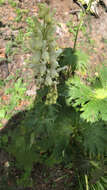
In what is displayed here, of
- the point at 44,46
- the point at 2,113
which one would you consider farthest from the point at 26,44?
the point at 44,46

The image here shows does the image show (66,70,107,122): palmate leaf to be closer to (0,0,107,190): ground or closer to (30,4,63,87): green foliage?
(30,4,63,87): green foliage

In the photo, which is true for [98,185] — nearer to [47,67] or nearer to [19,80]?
[47,67]

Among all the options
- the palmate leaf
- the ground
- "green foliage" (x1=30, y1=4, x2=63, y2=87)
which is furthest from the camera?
the ground

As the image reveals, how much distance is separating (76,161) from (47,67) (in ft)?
5.05

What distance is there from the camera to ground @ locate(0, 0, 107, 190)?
279 cm

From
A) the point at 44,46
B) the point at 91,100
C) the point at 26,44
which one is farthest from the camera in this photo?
the point at 26,44

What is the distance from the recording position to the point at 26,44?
3.94 meters

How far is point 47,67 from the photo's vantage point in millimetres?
1866

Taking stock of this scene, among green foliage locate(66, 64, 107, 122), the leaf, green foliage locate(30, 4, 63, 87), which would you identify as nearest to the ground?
the leaf

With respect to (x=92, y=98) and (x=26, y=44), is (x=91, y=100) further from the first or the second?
(x=26, y=44)

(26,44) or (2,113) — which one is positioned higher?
(26,44)

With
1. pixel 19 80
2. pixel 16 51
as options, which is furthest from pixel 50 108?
pixel 16 51

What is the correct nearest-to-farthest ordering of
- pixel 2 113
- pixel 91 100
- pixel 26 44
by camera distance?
pixel 91 100, pixel 2 113, pixel 26 44

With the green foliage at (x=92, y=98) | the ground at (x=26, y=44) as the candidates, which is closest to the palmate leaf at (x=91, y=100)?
the green foliage at (x=92, y=98)
